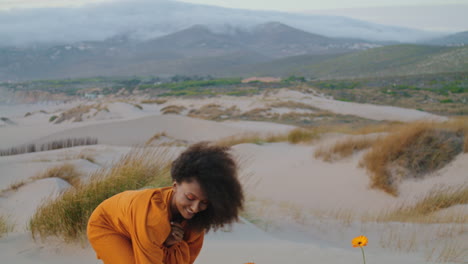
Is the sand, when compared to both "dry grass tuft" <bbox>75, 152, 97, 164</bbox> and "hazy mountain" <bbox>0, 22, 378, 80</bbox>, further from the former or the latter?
"hazy mountain" <bbox>0, 22, 378, 80</bbox>

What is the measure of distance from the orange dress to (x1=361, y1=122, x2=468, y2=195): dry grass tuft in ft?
16.7

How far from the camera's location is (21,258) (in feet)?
10.7

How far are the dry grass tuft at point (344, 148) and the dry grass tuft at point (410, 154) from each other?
77 cm

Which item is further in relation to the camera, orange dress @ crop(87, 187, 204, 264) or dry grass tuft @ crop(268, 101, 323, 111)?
dry grass tuft @ crop(268, 101, 323, 111)

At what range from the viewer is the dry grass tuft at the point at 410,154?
22.7ft

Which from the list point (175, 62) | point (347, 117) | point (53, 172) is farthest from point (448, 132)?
point (175, 62)

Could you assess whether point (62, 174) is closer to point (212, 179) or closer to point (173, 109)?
point (212, 179)

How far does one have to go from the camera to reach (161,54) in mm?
152000

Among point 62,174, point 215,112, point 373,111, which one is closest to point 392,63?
point 373,111

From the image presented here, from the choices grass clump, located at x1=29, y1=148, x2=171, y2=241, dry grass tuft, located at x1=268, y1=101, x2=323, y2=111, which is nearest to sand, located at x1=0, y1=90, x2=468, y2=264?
grass clump, located at x1=29, y1=148, x2=171, y2=241

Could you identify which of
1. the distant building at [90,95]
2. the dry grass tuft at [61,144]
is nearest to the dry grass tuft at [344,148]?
the dry grass tuft at [61,144]

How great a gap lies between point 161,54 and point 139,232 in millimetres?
154725

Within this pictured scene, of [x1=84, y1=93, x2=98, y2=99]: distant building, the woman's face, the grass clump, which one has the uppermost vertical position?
the woman's face

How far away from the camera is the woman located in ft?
6.97
